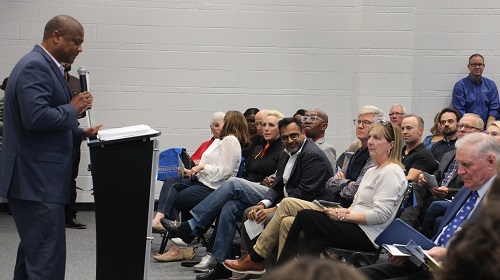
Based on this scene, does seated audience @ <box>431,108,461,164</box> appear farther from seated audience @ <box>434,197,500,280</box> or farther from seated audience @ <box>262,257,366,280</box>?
seated audience @ <box>262,257,366,280</box>

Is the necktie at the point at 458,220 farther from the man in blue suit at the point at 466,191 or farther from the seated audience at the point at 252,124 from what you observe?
the seated audience at the point at 252,124

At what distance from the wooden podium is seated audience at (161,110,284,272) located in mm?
1798

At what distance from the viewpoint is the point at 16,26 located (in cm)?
770

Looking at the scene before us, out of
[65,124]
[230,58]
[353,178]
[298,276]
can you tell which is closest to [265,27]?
[230,58]

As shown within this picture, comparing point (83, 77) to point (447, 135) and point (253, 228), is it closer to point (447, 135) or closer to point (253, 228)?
point (253, 228)

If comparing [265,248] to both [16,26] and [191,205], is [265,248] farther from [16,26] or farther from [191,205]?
[16,26]

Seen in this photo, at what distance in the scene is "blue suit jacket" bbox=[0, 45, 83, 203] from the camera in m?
3.27

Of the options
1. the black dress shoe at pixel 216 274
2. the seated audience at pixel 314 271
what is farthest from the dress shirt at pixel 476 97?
the seated audience at pixel 314 271

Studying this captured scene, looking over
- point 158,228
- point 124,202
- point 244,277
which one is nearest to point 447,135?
point 244,277

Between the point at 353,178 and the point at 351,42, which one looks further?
the point at 351,42

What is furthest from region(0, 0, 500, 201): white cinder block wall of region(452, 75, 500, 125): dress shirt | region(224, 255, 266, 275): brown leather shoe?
region(224, 255, 266, 275): brown leather shoe

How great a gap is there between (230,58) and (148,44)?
0.87 metres

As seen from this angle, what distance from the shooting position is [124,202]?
3402 millimetres

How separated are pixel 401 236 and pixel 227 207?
76.6 inches
